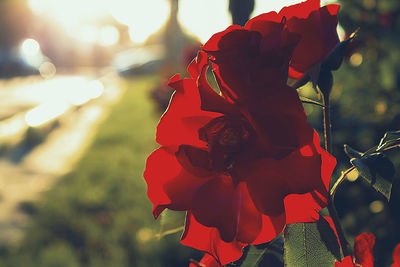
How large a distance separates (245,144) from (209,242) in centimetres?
13

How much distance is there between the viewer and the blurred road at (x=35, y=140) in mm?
3284

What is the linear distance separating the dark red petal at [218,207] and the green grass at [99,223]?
0.96m

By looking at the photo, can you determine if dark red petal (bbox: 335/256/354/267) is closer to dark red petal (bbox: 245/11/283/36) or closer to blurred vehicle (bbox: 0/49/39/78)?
dark red petal (bbox: 245/11/283/36)

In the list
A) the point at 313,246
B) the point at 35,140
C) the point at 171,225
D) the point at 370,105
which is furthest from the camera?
the point at 35,140

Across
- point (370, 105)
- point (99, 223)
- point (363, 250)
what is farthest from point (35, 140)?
point (363, 250)

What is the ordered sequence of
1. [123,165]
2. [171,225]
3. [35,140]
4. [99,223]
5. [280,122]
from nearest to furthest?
[280,122] → [171,225] → [99,223] → [123,165] → [35,140]

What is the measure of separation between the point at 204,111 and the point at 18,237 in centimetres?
246

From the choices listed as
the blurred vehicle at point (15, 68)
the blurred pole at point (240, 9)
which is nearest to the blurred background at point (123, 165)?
the blurred pole at point (240, 9)

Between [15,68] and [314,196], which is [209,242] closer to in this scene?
[314,196]

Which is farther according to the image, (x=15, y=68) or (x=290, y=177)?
(x=15, y=68)

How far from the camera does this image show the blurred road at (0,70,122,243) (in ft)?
10.8

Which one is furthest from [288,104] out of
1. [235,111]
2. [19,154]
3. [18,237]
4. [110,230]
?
[19,154]

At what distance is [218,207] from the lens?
1.42 ft

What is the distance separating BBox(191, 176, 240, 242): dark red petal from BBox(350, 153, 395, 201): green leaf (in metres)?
0.14
